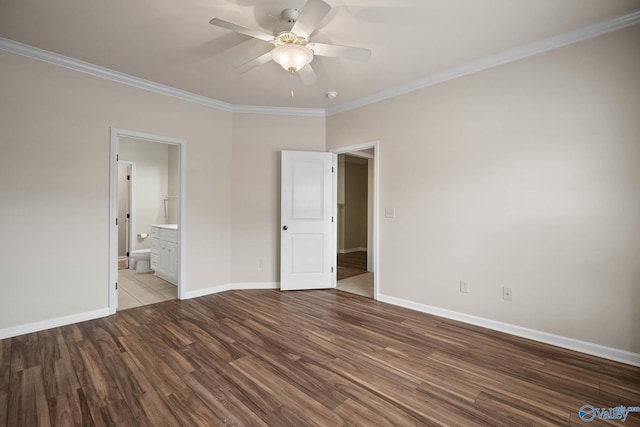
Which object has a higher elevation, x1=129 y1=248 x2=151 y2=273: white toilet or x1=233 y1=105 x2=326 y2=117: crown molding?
x1=233 y1=105 x2=326 y2=117: crown molding

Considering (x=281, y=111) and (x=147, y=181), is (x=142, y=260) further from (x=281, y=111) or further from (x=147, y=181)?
(x=281, y=111)

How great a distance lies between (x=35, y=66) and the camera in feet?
9.07

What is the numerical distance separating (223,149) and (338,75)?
77.4 inches

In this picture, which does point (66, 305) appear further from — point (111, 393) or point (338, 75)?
point (338, 75)

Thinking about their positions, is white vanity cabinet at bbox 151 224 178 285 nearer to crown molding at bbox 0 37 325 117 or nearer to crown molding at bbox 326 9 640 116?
crown molding at bbox 0 37 325 117

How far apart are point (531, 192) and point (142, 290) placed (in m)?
4.86

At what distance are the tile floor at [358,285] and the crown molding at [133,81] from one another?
2.62 m

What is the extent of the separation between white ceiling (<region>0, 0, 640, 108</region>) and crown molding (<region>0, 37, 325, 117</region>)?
10 centimetres

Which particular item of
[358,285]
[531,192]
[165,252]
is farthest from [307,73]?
[165,252]

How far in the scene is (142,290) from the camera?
4129mm

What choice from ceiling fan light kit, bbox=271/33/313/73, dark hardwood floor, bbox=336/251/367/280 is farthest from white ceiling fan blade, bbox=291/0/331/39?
dark hardwood floor, bbox=336/251/367/280

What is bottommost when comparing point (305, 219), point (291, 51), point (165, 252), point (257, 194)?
point (165, 252)

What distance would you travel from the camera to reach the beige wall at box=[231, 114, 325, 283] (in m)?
4.27

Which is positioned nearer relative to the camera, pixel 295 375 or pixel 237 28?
pixel 237 28
